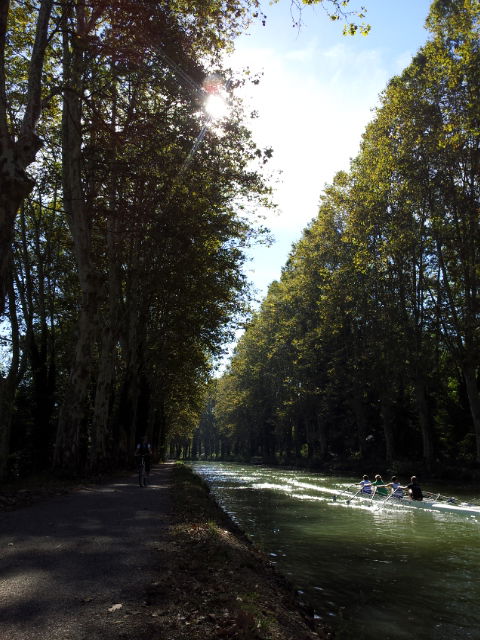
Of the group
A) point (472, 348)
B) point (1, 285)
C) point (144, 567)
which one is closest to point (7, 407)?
point (1, 285)

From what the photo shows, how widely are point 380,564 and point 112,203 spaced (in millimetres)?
17702

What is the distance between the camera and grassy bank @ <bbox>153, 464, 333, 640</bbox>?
4633 millimetres

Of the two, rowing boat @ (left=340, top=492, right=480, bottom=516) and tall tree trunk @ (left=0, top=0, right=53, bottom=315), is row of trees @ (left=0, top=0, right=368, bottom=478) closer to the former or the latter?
tall tree trunk @ (left=0, top=0, right=53, bottom=315)

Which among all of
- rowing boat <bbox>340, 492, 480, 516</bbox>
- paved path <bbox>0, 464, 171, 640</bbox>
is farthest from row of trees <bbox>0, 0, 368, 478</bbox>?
rowing boat <bbox>340, 492, 480, 516</bbox>

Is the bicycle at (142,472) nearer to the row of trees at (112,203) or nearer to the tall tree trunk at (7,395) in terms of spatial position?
the row of trees at (112,203)

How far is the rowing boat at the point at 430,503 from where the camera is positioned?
18.3 meters

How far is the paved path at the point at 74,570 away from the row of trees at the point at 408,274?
881 inches

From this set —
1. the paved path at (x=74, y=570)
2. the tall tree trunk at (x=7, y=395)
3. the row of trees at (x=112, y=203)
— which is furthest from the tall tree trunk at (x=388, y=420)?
the paved path at (x=74, y=570)

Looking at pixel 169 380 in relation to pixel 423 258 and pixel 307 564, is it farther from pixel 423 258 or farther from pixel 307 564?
pixel 307 564

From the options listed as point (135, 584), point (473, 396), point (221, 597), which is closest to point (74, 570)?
point (135, 584)

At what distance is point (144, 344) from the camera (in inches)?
1265

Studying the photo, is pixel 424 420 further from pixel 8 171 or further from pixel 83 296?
pixel 8 171

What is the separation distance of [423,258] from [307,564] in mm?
27279

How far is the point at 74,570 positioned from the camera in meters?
6.14
